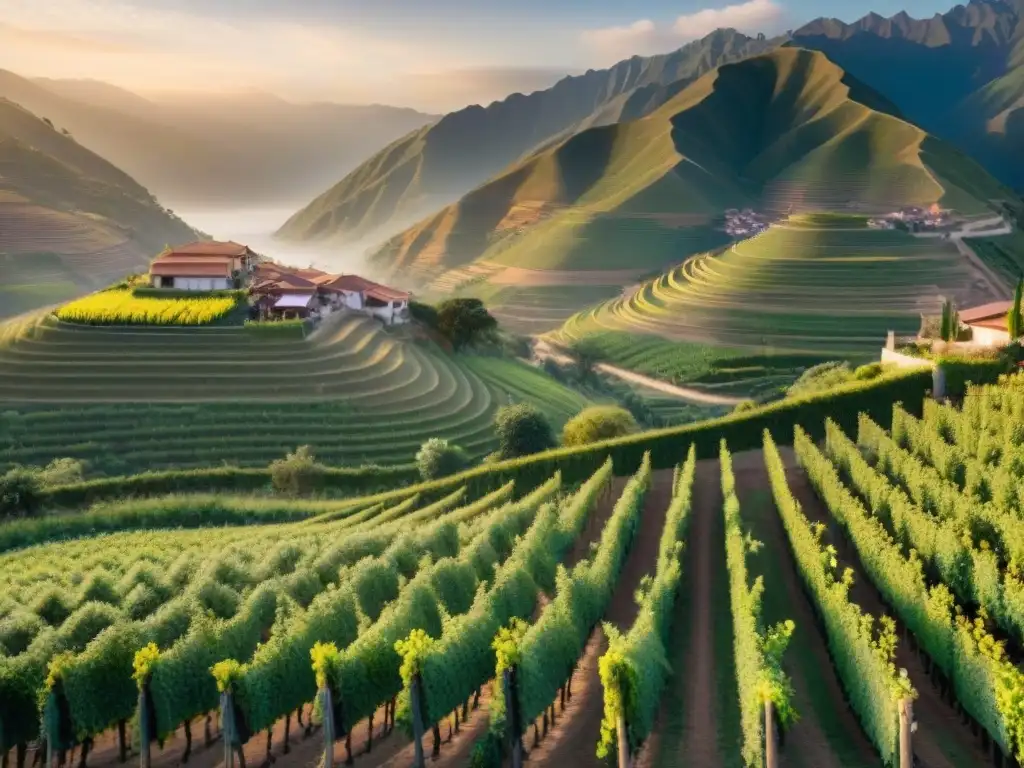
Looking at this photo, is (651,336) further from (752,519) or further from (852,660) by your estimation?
(852,660)

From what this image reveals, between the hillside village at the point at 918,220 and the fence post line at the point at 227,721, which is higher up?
the hillside village at the point at 918,220

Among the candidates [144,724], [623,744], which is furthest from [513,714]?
[144,724]

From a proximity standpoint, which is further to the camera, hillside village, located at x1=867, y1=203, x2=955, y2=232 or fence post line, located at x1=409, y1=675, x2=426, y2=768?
hillside village, located at x1=867, y1=203, x2=955, y2=232

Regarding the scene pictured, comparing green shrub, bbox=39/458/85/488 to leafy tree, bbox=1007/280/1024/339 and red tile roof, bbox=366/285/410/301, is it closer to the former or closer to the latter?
red tile roof, bbox=366/285/410/301

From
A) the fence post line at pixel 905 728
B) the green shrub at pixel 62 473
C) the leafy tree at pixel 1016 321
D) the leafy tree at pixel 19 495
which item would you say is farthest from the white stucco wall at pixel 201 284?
the fence post line at pixel 905 728

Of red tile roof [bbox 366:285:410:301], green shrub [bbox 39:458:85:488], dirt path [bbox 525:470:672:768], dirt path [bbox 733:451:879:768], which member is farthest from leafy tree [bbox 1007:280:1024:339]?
green shrub [bbox 39:458:85:488]

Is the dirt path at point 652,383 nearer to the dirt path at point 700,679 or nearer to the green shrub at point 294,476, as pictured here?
the green shrub at point 294,476

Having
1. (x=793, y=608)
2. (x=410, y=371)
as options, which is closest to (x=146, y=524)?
(x=410, y=371)

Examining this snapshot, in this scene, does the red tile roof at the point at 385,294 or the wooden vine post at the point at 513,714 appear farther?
the red tile roof at the point at 385,294
